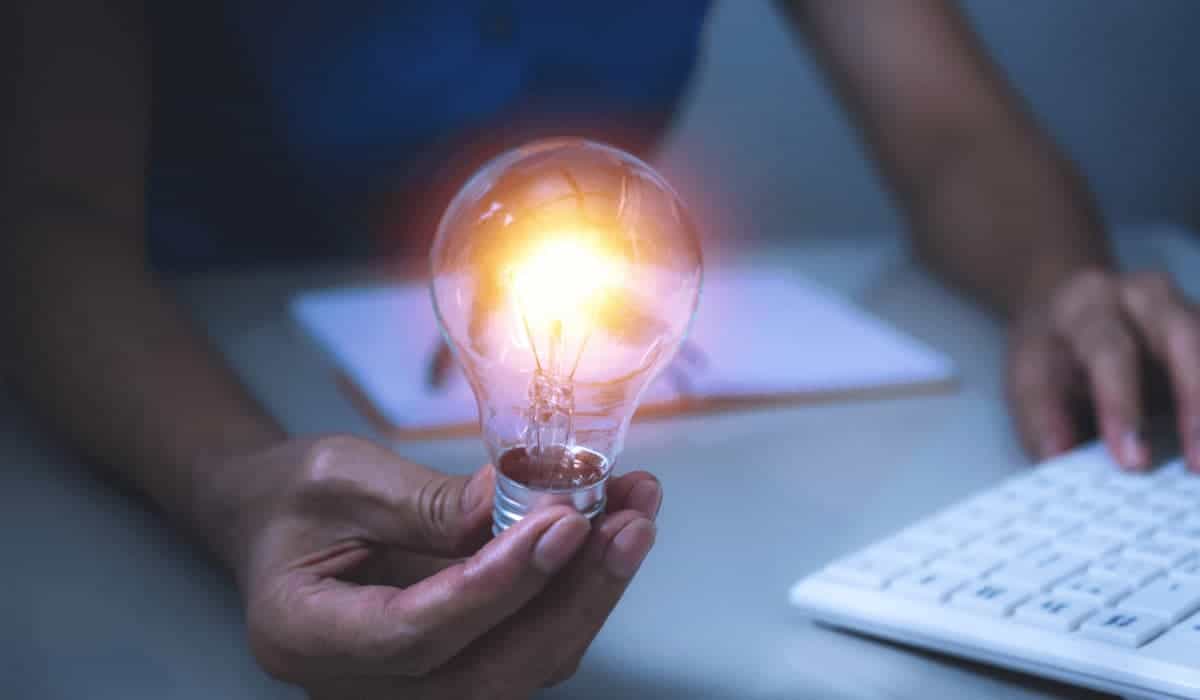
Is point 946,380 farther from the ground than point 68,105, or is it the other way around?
point 68,105

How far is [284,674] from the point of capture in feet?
1.31

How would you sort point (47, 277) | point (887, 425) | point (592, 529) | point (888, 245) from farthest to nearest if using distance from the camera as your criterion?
point (888, 245) < point (887, 425) < point (47, 277) < point (592, 529)

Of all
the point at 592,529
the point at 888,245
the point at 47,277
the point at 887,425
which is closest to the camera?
the point at 592,529

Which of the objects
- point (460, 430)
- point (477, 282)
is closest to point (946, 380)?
point (460, 430)

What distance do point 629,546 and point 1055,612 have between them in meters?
0.18

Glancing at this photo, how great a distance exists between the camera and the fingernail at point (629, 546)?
347mm

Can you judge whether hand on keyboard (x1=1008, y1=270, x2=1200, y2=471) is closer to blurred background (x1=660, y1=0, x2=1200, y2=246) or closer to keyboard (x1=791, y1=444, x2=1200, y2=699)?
keyboard (x1=791, y1=444, x2=1200, y2=699)

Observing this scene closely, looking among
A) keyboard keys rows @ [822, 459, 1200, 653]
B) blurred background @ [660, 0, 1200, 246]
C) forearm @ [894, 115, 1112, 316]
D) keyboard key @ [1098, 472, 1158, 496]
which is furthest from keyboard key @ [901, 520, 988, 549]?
blurred background @ [660, 0, 1200, 246]

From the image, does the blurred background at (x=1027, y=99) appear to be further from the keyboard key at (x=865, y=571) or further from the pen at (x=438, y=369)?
the keyboard key at (x=865, y=571)

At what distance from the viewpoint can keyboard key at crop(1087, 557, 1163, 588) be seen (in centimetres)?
46

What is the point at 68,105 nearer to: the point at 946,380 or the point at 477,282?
the point at 477,282

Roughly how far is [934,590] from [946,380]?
0.32 metres

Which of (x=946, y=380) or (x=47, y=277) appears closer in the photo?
(x=47, y=277)

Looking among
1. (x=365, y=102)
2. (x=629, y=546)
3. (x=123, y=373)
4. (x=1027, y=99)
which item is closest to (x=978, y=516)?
(x=629, y=546)
